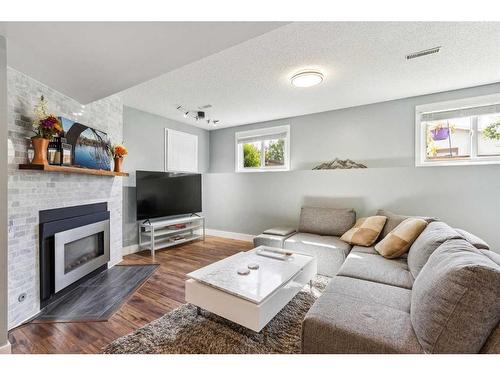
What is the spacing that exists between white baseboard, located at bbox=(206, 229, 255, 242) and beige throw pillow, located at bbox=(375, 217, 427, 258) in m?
2.64

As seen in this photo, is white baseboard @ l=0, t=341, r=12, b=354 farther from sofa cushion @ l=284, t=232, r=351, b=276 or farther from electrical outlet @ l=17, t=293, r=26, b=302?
sofa cushion @ l=284, t=232, r=351, b=276

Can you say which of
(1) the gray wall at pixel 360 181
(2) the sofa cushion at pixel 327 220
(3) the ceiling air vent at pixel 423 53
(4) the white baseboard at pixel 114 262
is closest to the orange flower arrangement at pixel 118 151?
(4) the white baseboard at pixel 114 262

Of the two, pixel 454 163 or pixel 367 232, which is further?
pixel 454 163

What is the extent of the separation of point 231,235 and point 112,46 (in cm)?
389

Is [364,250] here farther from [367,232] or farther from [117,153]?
[117,153]

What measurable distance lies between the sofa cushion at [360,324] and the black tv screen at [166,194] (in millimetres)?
3114

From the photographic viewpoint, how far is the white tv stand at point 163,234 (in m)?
3.63

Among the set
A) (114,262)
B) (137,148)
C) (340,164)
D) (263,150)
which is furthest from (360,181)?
(114,262)

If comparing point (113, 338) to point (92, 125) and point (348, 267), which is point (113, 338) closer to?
point (348, 267)

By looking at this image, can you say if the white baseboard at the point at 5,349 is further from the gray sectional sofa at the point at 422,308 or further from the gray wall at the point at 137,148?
the gray wall at the point at 137,148

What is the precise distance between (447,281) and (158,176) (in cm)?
386

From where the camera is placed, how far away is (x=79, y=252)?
Result: 8.29ft

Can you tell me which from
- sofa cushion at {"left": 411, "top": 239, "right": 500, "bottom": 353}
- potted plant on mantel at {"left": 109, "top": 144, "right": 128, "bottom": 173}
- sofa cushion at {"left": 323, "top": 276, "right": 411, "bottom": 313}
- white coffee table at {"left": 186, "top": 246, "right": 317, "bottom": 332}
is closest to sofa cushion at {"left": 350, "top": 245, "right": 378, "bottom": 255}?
white coffee table at {"left": 186, "top": 246, "right": 317, "bottom": 332}

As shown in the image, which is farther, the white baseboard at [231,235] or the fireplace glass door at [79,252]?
the white baseboard at [231,235]
